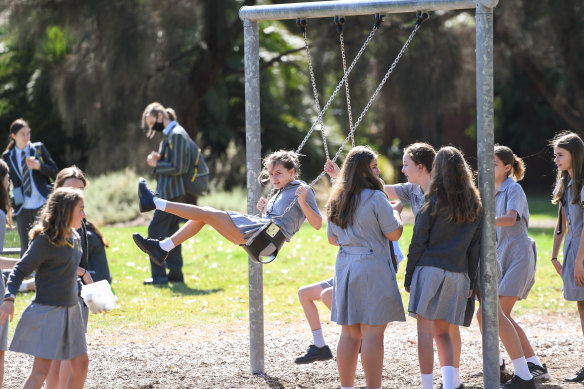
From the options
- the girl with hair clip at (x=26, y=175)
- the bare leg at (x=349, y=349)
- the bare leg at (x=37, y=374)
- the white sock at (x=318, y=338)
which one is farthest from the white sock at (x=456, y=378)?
the girl with hair clip at (x=26, y=175)

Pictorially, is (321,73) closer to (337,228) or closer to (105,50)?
(105,50)

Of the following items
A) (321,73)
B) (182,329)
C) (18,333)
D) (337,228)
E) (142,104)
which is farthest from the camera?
(142,104)

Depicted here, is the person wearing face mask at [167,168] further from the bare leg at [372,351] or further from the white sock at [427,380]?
the white sock at [427,380]

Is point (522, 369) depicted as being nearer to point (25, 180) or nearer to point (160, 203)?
point (160, 203)

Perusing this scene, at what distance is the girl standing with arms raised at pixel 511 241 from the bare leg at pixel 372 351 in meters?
1.11

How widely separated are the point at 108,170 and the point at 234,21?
401cm

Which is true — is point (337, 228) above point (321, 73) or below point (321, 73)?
below

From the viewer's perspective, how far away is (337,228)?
16.4 ft

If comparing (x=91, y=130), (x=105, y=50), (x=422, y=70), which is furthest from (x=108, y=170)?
(x=422, y=70)

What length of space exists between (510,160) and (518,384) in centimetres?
146

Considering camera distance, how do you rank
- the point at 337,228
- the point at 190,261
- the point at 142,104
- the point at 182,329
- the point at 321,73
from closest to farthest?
the point at 337,228 < the point at 182,329 < the point at 190,261 < the point at 321,73 < the point at 142,104

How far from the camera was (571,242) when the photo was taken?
580 cm

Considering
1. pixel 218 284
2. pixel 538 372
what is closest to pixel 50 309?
pixel 538 372

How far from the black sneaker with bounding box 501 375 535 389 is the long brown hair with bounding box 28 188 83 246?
2905mm
